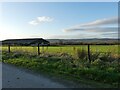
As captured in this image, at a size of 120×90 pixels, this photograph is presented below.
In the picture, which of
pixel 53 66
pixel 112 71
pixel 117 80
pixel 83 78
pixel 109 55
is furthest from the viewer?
pixel 109 55

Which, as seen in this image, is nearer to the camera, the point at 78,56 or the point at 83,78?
the point at 83,78

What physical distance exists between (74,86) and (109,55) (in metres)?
8.84

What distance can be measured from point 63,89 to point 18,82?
7.71ft

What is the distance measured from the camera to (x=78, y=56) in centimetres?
→ 1923

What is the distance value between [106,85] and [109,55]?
8.42 metres

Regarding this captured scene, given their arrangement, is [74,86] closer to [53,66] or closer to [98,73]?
[98,73]

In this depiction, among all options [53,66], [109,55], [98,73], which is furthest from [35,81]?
[109,55]

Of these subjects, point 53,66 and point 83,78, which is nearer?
point 83,78

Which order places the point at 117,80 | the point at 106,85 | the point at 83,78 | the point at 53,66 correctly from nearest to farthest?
1. the point at 106,85
2. the point at 117,80
3. the point at 83,78
4. the point at 53,66

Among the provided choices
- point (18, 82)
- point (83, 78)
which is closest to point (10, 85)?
point (18, 82)

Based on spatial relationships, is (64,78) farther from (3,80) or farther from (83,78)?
(3,80)

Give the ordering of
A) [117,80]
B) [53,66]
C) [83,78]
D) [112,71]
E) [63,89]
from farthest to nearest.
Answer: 1. [53,66]
2. [112,71]
3. [83,78]
4. [117,80]
5. [63,89]

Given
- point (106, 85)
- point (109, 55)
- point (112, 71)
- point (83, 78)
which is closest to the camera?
point (106, 85)

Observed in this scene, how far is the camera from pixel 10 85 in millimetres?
10547
